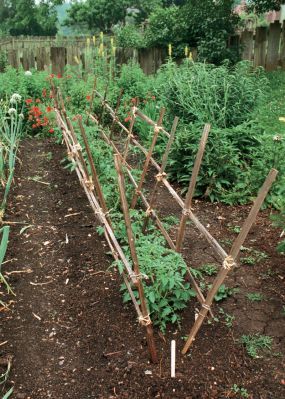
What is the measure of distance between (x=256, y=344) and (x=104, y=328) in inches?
35.6

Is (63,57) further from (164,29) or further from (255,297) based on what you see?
(255,297)

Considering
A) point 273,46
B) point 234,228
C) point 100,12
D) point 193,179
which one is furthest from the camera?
point 100,12

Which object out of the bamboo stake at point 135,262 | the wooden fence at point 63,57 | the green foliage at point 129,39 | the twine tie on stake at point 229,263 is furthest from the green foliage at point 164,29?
the twine tie on stake at point 229,263

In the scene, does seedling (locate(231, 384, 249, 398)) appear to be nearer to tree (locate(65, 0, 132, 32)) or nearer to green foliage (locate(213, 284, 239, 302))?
green foliage (locate(213, 284, 239, 302))

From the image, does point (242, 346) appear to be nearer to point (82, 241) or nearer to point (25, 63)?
point (82, 241)

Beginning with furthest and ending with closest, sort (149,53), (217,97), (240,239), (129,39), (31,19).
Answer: (31,19)
(129,39)
(149,53)
(217,97)
(240,239)

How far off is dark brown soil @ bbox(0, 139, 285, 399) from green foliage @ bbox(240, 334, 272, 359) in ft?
0.11

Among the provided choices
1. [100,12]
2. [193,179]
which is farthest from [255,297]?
[100,12]

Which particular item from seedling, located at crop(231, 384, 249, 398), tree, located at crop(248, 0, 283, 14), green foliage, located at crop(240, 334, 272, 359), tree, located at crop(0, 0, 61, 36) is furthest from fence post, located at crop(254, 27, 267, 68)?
tree, located at crop(0, 0, 61, 36)

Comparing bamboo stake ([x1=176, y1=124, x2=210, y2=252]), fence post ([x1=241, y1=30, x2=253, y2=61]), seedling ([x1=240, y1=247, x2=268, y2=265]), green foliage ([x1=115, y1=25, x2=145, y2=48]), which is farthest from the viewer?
green foliage ([x1=115, y1=25, x2=145, y2=48])

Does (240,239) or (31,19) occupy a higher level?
(31,19)

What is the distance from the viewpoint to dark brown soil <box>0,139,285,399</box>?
2.41 m

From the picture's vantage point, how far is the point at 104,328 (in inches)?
110

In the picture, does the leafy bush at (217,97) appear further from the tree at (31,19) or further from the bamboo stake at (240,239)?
the tree at (31,19)
